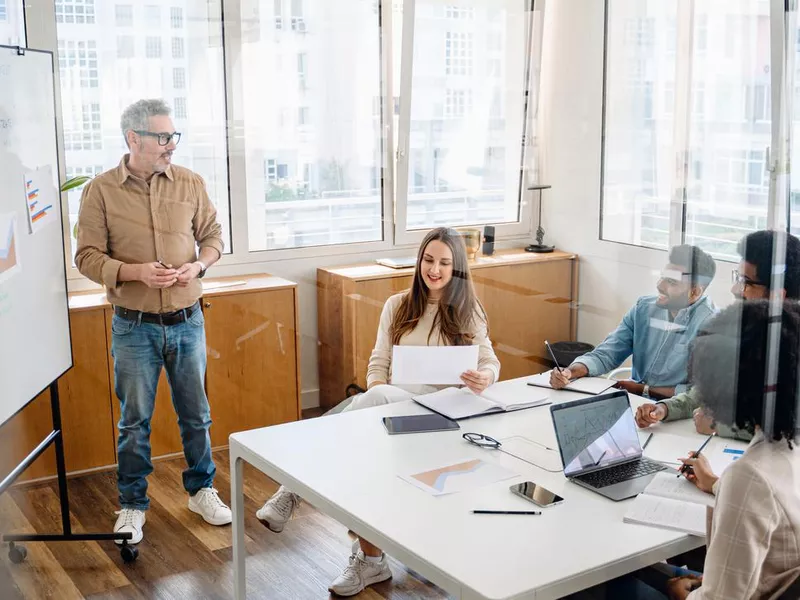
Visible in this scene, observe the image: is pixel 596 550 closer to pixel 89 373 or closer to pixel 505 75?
pixel 89 373

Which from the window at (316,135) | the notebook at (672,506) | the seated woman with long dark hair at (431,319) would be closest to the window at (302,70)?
the window at (316,135)

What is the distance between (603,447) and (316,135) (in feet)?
8.18

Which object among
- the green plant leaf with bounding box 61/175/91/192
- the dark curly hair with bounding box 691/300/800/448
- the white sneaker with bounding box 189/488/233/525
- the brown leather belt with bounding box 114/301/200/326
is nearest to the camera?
the dark curly hair with bounding box 691/300/800/448

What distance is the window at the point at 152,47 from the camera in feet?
12.6

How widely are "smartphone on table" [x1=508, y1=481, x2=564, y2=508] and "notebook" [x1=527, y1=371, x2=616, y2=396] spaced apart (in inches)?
32.1

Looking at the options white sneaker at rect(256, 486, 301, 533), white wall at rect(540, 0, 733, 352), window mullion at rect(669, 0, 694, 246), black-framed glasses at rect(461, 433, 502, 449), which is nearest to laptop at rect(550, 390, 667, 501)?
black-framed glasses at rect(461, 433, 502, 449)

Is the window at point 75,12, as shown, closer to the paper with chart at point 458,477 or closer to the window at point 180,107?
the window at point 180,107

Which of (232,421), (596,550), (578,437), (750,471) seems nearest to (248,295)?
(232,421)

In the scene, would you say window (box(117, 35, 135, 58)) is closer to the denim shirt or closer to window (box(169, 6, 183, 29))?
window (box(169, 6, 183, 29))

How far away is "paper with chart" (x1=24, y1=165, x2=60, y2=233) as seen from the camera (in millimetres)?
2734

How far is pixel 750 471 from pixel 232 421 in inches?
107

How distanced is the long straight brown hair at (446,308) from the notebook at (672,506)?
3.96ft

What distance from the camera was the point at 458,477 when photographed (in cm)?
223

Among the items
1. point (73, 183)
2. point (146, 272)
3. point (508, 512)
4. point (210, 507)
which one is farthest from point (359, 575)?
point (73, 183)
